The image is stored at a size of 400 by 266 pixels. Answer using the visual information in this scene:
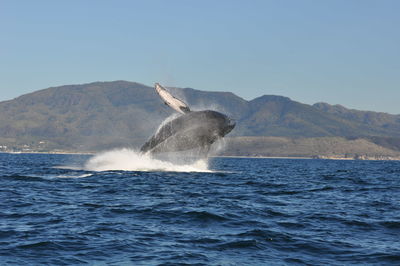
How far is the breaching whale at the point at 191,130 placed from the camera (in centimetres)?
2958

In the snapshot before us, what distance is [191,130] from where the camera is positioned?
29.9 meters

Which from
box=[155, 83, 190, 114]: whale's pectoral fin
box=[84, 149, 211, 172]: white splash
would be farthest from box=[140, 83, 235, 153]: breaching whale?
box=[84, 149, 211, 172]: white splash

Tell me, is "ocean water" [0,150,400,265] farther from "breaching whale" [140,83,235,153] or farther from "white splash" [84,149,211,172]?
"white splash" [84,149,211,172]

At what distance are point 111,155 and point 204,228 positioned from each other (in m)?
35.7

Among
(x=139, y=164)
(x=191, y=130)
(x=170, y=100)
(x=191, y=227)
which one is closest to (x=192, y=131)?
(x=191, y=130)

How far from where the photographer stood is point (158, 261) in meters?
11.3

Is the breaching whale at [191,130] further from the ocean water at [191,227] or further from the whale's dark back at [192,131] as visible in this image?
the ocean water at [191,227]

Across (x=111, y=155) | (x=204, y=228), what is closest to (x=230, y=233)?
(x=204, y=228)

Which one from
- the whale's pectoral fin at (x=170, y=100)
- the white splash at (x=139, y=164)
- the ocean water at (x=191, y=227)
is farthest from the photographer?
the white splash at (x=139, y=164)

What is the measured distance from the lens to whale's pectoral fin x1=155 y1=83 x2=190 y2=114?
89.3 ft

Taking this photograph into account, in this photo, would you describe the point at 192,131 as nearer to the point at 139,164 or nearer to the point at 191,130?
the point at 191,130

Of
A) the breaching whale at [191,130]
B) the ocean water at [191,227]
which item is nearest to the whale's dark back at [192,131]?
the breaching whale at [191,130]

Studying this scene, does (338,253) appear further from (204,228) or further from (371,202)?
(371,202)

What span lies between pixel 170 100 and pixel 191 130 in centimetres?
291
